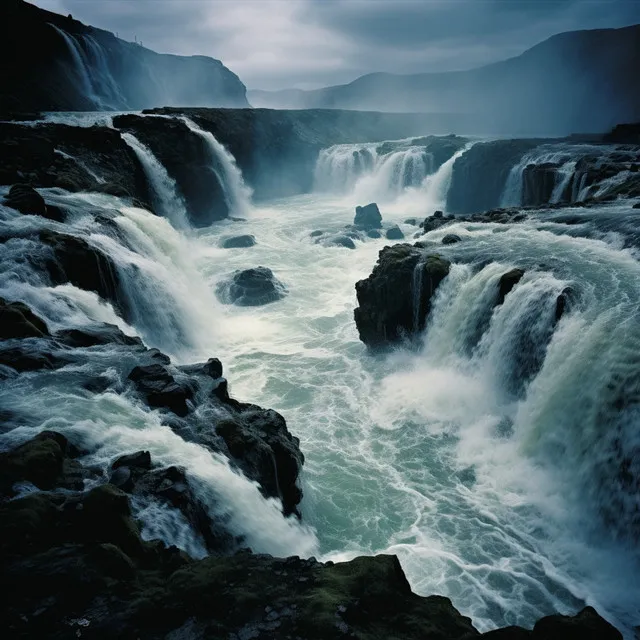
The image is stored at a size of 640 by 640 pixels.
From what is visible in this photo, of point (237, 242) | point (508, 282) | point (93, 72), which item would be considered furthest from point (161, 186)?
point (93, 72)

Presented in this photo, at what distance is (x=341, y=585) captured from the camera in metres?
5.45

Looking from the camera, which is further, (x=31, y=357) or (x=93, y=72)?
(x=93, y=72)

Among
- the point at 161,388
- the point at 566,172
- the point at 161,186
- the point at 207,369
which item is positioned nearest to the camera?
the point at 161,388

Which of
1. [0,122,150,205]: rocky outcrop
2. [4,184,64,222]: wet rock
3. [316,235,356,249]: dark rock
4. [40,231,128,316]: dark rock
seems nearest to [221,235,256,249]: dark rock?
[316,235,356,249]: dark rock

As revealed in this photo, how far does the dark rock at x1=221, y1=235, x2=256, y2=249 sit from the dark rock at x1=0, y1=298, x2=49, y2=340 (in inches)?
772

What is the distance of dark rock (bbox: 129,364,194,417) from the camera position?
9.92 metres

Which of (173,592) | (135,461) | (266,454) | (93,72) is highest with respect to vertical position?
(93,72)

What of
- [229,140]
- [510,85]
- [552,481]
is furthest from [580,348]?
[510,85]

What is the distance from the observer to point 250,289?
23000 millimetres

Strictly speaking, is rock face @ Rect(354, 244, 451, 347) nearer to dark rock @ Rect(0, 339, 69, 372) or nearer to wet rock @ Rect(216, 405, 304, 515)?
wet rock @ Rect(216, 405, 304, 515)

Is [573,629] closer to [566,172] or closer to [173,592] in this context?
[173,592]

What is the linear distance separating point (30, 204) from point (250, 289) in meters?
9.23

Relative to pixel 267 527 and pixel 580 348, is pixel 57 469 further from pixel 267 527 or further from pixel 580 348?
pixel 580 348

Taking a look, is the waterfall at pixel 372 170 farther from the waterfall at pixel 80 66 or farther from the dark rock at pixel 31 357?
the dark rock at pixel 31 357
